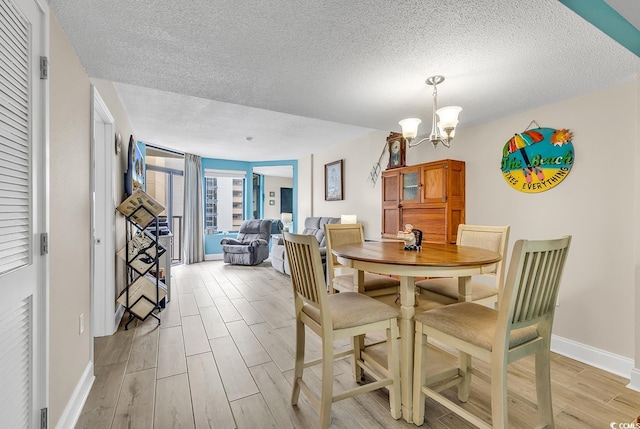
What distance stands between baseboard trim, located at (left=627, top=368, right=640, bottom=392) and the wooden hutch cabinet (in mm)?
1595

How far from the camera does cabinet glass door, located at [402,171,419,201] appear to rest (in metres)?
3.49

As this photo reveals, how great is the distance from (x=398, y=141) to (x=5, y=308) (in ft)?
13.1

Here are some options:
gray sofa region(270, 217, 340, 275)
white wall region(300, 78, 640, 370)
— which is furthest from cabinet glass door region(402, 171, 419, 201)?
gray sofa region(270, 217, 340, 275)

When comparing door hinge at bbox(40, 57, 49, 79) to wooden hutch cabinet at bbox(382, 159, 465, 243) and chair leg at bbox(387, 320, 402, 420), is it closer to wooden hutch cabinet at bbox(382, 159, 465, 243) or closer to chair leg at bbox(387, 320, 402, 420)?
chair leg at bbox(387, 320, 402, 420)

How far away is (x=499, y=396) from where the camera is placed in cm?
123

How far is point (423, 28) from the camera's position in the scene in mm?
1551

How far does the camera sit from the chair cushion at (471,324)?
4.39ft

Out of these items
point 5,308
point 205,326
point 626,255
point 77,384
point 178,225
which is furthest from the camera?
point 178,225

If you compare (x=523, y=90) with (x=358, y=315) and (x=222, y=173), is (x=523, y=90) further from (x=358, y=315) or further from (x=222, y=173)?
(x=222, y=173)

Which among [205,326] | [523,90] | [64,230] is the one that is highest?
[523,90]

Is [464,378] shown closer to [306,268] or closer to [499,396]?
[499,396]

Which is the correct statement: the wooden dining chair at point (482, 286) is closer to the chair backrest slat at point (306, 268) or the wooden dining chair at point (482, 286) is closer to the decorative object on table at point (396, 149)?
the chair backrest slat at point (306, 268)

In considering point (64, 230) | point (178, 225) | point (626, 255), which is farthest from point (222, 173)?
point (626, 255)

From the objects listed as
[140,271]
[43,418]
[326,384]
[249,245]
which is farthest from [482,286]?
A: [249,245]
